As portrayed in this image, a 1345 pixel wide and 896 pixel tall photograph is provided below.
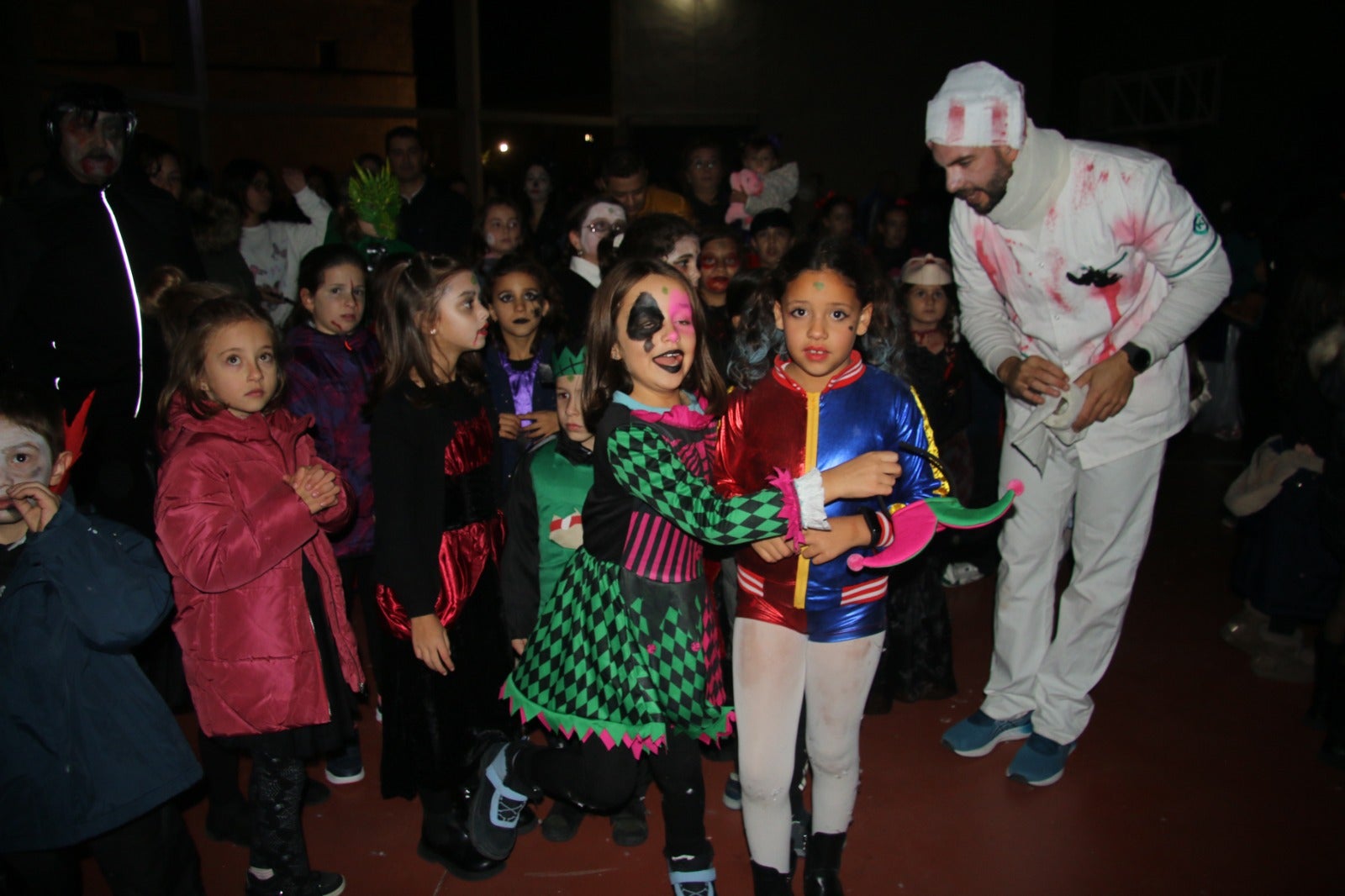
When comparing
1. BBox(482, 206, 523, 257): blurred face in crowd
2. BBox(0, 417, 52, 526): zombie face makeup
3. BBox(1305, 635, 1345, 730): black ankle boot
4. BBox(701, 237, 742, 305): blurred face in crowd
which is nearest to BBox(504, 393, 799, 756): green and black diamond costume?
BBox(0, 417, 52, 526): zombie face makeup

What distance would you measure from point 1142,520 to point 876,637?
1.14 meters

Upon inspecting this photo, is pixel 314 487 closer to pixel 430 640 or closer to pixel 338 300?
pixel 430 640

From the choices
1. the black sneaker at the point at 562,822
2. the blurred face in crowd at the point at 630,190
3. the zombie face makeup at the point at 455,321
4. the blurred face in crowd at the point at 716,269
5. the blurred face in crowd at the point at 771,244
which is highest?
the blurred face in crowd at the point at 630,190

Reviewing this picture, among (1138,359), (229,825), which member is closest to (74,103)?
(229,825)

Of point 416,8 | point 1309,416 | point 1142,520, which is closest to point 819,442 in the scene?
point 1142,520

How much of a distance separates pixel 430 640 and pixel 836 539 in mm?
1095

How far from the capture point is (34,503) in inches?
81.9

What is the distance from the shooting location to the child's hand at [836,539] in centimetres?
211

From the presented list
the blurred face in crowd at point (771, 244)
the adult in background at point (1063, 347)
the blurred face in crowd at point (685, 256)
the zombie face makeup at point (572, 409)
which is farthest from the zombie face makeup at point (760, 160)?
the zombie face makeup at point (572, 409)

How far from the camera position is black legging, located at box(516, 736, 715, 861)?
2.30 m

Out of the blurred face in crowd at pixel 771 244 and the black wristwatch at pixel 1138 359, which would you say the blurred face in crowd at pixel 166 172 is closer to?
the blurred face in crowd at pixel 771 244

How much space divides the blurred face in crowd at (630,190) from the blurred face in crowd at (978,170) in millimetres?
2225

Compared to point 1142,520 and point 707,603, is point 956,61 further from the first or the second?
point 707,603

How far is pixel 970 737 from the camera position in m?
3.21
